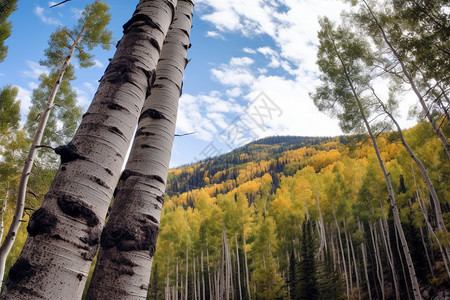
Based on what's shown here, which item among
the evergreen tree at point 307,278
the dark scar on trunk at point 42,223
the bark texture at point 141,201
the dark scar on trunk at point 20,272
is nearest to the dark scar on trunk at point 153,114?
the bark texture at point 141,201

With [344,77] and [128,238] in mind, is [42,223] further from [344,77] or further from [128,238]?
[344,77]

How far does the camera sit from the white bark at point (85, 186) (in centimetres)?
81

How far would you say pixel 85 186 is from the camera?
0.98 meters

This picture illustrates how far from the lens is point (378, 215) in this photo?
18766 millimetres

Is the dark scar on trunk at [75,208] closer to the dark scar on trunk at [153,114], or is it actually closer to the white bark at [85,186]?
the white bark at [85,186]

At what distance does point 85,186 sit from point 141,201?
30 centimetres

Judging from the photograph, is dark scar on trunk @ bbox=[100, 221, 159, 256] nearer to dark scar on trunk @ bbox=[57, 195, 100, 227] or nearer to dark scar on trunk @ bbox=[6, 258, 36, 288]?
dark scar on trunk @ bbox=[57, 195, 100, 227]

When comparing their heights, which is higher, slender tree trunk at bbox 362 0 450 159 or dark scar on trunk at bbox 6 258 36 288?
slender tree trunk at bbox 362 0 450 159

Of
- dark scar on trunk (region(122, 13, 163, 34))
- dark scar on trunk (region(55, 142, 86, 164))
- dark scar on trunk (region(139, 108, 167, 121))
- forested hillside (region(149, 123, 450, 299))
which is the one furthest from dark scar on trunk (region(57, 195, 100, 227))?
forested hillside (region(149, 123, 450, 299))

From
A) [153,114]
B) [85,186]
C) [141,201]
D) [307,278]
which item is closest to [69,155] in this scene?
[85,186]

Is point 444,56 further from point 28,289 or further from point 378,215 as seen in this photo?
point 378,215

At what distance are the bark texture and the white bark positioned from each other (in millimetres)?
156

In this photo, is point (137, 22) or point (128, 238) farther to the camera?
point (137, 22)

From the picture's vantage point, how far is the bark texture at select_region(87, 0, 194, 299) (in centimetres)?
107
